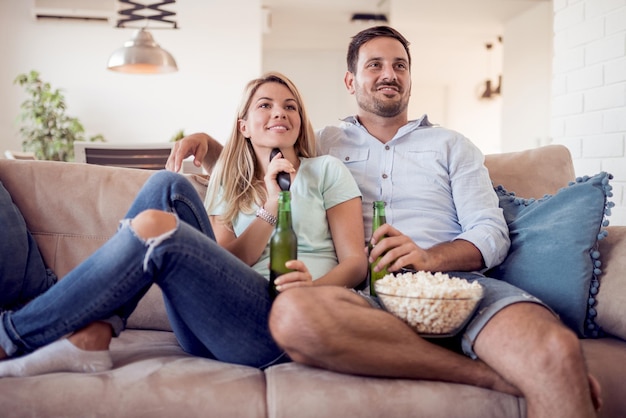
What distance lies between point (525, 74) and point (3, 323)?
6.14 metres

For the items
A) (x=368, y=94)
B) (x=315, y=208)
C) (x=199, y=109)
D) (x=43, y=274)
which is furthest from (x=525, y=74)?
(x=43, y=274)

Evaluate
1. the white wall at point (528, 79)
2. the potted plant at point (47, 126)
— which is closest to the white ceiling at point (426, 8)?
the white wall at point (528, 79)

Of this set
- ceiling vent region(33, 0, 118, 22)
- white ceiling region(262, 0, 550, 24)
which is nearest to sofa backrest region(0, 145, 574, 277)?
ceiling vent region(33, 0, 118, 22)

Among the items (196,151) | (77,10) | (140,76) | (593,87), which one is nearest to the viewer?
(196,151)

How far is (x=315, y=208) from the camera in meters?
1.80

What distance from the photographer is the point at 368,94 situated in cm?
212

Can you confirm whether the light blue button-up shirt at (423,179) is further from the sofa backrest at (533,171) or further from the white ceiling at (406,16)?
the white ceiling at (406,16)

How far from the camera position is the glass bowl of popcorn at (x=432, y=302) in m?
1.31

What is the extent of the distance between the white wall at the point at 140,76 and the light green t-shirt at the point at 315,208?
468 centimetres

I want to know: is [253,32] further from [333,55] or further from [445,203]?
[445,203]

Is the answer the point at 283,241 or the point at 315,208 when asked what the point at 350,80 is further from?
the point at 283,241

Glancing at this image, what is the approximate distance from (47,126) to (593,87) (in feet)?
15.6

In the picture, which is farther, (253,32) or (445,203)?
(253,32)

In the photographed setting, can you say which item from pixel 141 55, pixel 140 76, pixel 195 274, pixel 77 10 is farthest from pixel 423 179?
pixel 77 10
